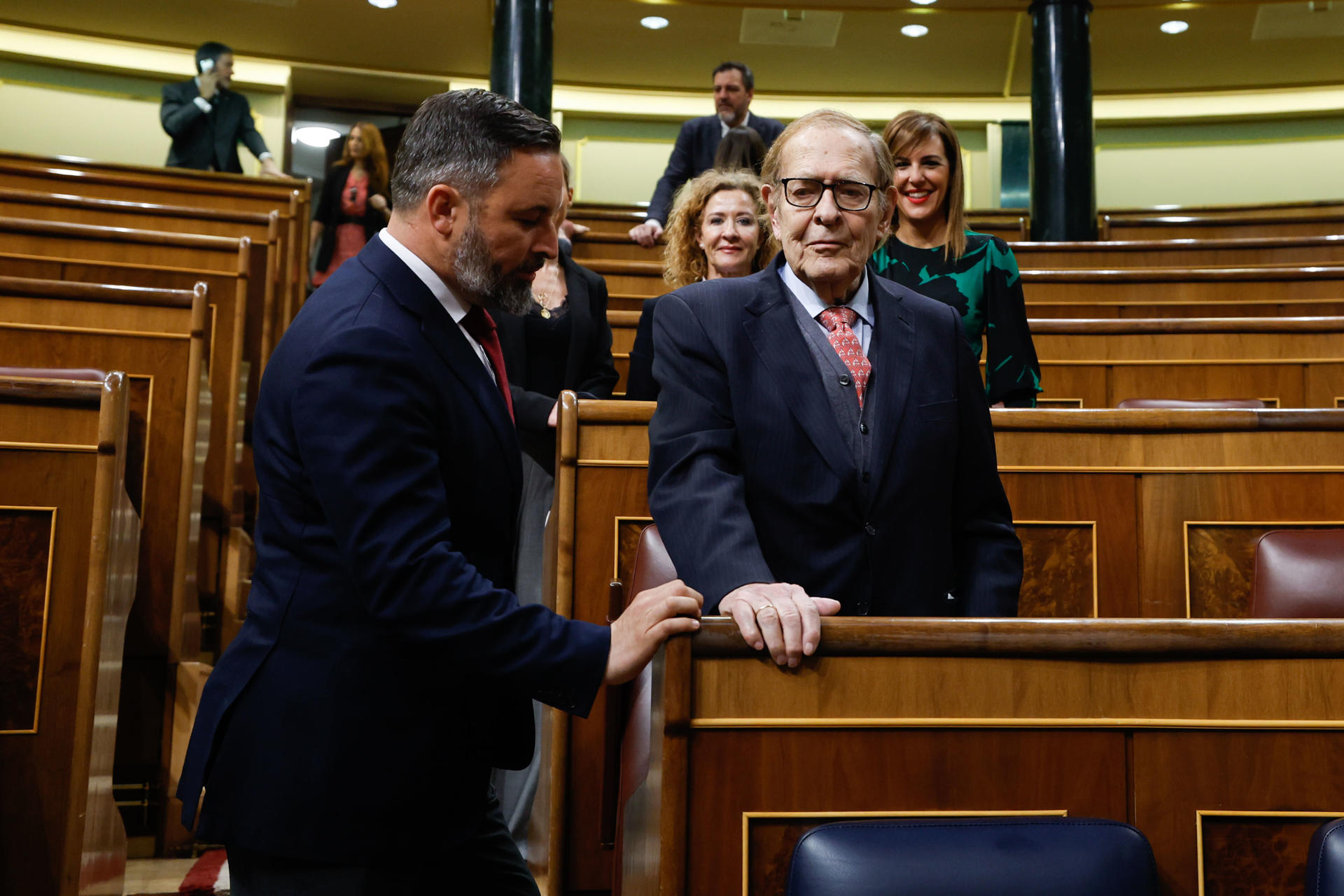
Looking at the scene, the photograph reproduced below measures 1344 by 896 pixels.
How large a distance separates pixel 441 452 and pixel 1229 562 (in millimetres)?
918

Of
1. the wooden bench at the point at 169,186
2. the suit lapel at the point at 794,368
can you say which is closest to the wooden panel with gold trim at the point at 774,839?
the suit lapel at the point at 794,368

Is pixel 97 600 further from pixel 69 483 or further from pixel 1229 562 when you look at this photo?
pixel 1229 562

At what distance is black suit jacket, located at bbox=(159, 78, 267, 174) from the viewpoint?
11.2 feet

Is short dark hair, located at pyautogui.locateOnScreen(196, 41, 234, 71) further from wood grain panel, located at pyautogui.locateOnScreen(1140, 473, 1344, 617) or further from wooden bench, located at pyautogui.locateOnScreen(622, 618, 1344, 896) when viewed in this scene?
wooden bench, located at pyautogui.locateOnScreen(622, 618, 1344, 896)

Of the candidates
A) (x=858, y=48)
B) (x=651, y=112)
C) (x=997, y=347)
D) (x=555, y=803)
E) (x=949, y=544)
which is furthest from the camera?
(x=651, y=112)

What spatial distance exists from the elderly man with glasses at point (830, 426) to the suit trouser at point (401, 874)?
196 mm

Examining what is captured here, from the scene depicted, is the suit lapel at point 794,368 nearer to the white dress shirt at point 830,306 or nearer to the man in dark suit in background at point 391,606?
the white dress shirt at point 830,306

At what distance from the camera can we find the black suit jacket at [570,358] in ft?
4.30

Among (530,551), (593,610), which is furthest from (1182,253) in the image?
(593,610)

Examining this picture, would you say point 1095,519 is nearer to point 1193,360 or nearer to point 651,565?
point 651,565

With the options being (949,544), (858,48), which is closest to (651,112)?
(858,48)

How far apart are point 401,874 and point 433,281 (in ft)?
1.08

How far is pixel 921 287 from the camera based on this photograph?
121 centimetres

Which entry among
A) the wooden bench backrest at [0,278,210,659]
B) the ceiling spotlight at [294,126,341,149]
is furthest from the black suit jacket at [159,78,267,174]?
the wooden bench backrest at [0,278,210,659]
